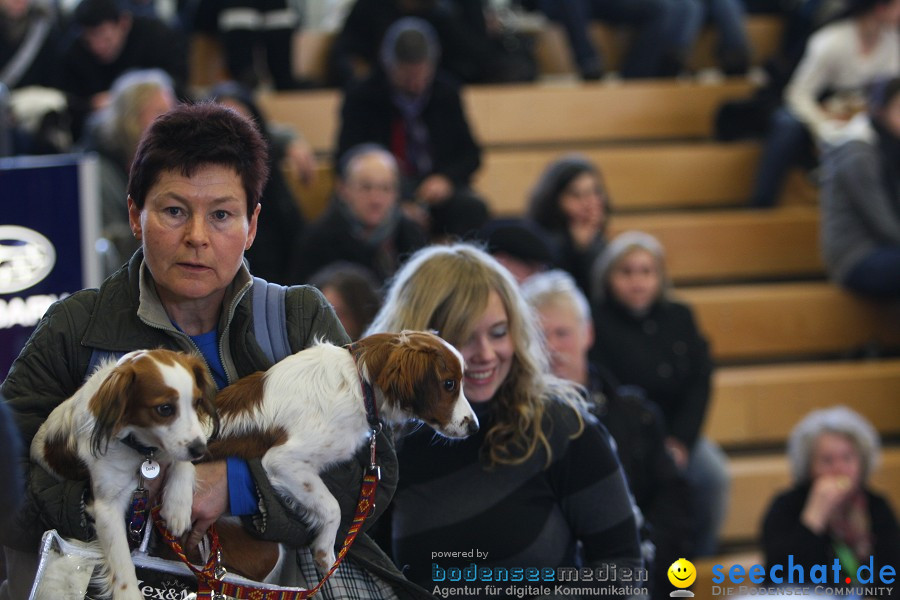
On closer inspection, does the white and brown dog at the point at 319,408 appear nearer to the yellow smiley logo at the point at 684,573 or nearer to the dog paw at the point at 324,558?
the dog paw at the point at 324,558

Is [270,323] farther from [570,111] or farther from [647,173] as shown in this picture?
[570,111]

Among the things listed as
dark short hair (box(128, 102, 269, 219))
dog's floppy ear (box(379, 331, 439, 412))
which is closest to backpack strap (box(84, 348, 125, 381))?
dark short hair (box(128, 102, 269, 219))

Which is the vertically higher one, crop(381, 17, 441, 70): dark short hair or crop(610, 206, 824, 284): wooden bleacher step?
crop(381, 17, 441, 70): dark short hair

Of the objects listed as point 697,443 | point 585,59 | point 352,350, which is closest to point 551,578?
point 352,350

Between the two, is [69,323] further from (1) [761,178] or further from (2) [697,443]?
(1) [761,178]

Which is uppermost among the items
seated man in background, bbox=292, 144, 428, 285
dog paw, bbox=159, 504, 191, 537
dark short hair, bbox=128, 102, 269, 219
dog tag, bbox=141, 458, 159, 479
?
dark short hair, bbox=128, 102, 269, 219

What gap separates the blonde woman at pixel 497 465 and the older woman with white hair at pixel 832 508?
7.19 feet

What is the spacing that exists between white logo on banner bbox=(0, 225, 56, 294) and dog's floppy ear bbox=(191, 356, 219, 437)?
1.76 metres

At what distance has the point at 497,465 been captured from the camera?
2.58m

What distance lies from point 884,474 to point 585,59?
372cm

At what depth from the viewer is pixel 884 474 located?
635 cm

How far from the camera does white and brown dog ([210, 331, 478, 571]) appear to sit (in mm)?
1852

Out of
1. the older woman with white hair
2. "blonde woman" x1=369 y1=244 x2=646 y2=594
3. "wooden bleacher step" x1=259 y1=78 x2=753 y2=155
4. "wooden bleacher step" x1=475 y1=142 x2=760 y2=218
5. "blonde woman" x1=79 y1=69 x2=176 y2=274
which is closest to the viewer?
"blonde woman" x1=369 y1=244 x2=646 y2=594

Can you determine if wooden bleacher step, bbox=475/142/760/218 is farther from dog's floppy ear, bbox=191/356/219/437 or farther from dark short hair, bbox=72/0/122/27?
dog's floppy ear, bbox=191/356/219/437
